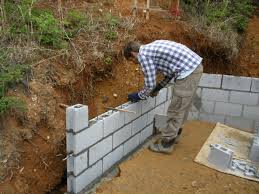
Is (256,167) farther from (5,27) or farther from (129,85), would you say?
(5,27)

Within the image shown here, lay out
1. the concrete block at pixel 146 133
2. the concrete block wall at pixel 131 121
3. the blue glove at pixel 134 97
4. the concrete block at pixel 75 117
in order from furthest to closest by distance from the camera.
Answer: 1. the concrete block at pixel 146 133
2. the blue glove at pixel 134 97
3. the concrete block wall at pixel 131 121
4. the concrete block at pixel 75 117

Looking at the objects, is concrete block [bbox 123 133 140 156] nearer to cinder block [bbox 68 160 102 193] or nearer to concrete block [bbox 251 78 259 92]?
cinder block [bbox 68 160 102 193]

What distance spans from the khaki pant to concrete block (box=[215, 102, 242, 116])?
1.38 meters

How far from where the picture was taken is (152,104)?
5316mm

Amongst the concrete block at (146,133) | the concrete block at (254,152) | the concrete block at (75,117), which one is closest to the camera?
the concrete block at (75,117)

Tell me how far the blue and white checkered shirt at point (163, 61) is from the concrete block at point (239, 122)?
1.92 metres

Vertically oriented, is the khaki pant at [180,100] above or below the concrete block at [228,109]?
above

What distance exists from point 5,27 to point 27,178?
1.94 meters

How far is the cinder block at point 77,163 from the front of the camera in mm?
3828

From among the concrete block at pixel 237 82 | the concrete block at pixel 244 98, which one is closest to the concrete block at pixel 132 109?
the concrete block at pixel 237 82

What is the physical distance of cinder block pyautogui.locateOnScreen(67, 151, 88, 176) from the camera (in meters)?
3.83

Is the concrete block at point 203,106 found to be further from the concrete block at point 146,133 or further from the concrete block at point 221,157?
the concrete block at point 221,157

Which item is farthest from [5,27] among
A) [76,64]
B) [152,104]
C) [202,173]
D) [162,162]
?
[202,173]

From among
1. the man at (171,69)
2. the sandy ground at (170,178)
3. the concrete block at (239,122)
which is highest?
the man at (171,69)
